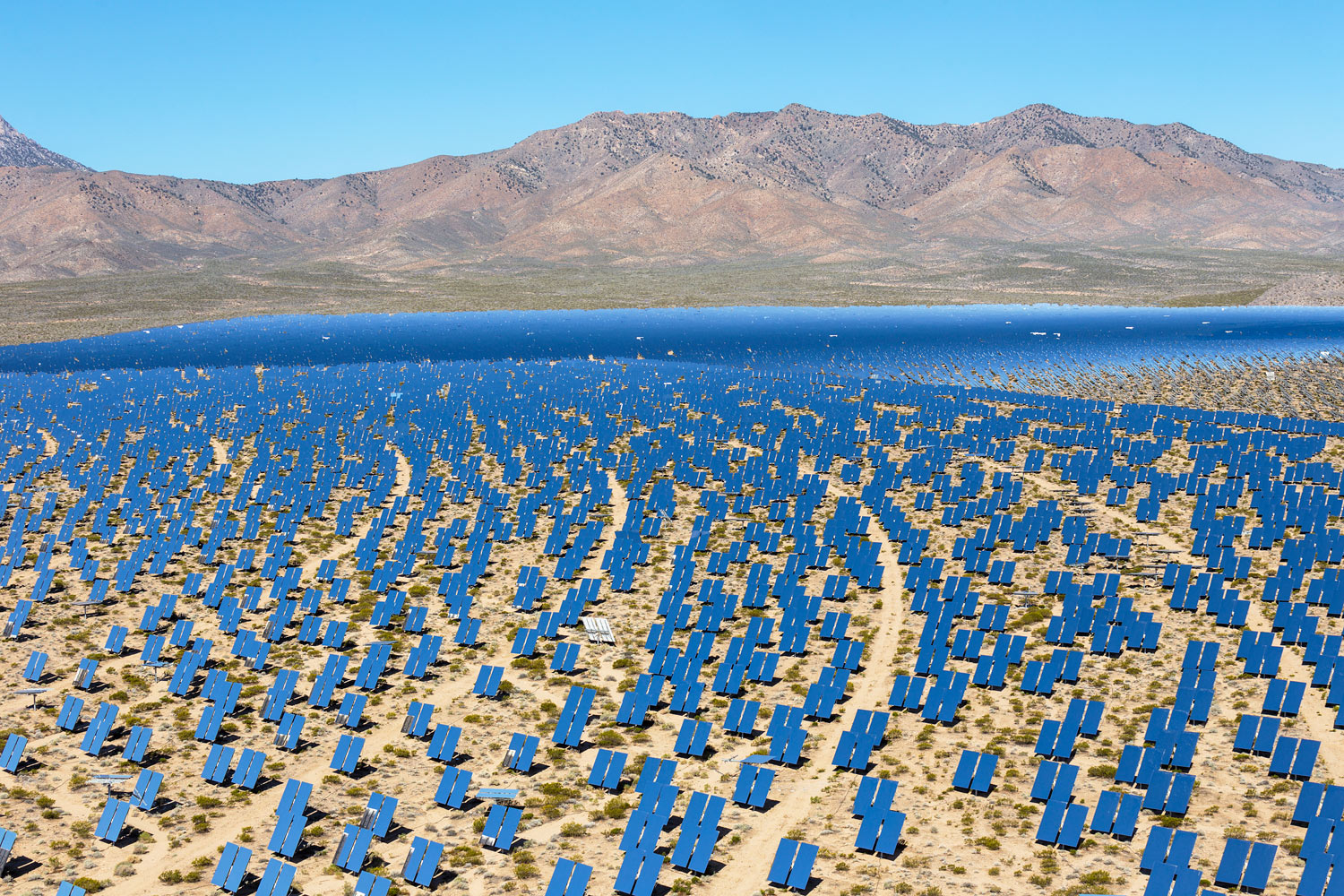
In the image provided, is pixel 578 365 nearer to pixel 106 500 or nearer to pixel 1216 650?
pixel 106 500

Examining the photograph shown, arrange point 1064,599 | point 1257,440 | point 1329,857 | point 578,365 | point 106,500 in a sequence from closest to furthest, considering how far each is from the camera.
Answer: point 1329,857, point 1064,599, point 106,500, point 1257,440, point 578,365

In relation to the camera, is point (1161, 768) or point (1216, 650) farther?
point (1216, 650)

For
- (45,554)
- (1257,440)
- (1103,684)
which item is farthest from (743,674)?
(1257,440)

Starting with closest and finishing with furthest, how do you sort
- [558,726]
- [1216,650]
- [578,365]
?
[558,726] → [1216,650] → [578,365]

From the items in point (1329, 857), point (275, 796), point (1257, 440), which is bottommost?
point (275, 796)

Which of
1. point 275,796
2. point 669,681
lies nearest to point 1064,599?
point 669,681

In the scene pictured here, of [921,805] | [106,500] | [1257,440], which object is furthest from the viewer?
[1257,440]

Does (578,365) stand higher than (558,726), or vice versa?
(578,365)

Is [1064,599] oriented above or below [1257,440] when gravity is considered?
below

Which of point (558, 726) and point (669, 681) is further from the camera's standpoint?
point (669, 681)
